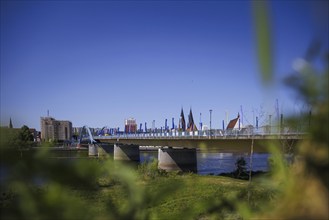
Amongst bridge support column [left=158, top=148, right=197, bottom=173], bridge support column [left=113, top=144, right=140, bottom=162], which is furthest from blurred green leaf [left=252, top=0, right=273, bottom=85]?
bridge support column [left=113, top=144, right=140, bottom=162]

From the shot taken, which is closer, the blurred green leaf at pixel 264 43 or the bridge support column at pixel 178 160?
the blurred green leaf at pixel 264 43

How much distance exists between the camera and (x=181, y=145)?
59.8 m

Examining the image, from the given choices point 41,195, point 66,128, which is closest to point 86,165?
point 41,195

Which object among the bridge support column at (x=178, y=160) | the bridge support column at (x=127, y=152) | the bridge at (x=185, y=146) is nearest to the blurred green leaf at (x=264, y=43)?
the bridge at (x=185, y=146)

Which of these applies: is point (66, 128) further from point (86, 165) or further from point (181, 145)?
point (86, 165)

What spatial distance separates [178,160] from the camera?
58.5m

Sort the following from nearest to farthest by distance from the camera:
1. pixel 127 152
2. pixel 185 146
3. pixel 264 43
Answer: pixel 264 43 < pixel 185 146 < pixel 127 152

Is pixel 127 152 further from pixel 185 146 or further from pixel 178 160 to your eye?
pixel 185 146

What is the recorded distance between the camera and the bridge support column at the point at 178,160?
58.1 m

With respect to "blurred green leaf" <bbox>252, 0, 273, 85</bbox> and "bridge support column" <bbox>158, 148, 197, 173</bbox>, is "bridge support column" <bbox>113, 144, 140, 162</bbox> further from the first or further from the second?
"blurred green leaf" <bbox>252, 0, 273, 85</bbox>

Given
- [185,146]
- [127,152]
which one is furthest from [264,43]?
[127,152]

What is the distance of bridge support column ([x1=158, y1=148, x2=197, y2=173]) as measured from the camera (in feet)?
190

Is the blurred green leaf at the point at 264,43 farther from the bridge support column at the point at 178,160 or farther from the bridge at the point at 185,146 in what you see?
the bridge support column at the point at 178,160

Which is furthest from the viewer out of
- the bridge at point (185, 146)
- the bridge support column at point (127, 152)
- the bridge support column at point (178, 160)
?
the bridge support column at point (127, 152)
